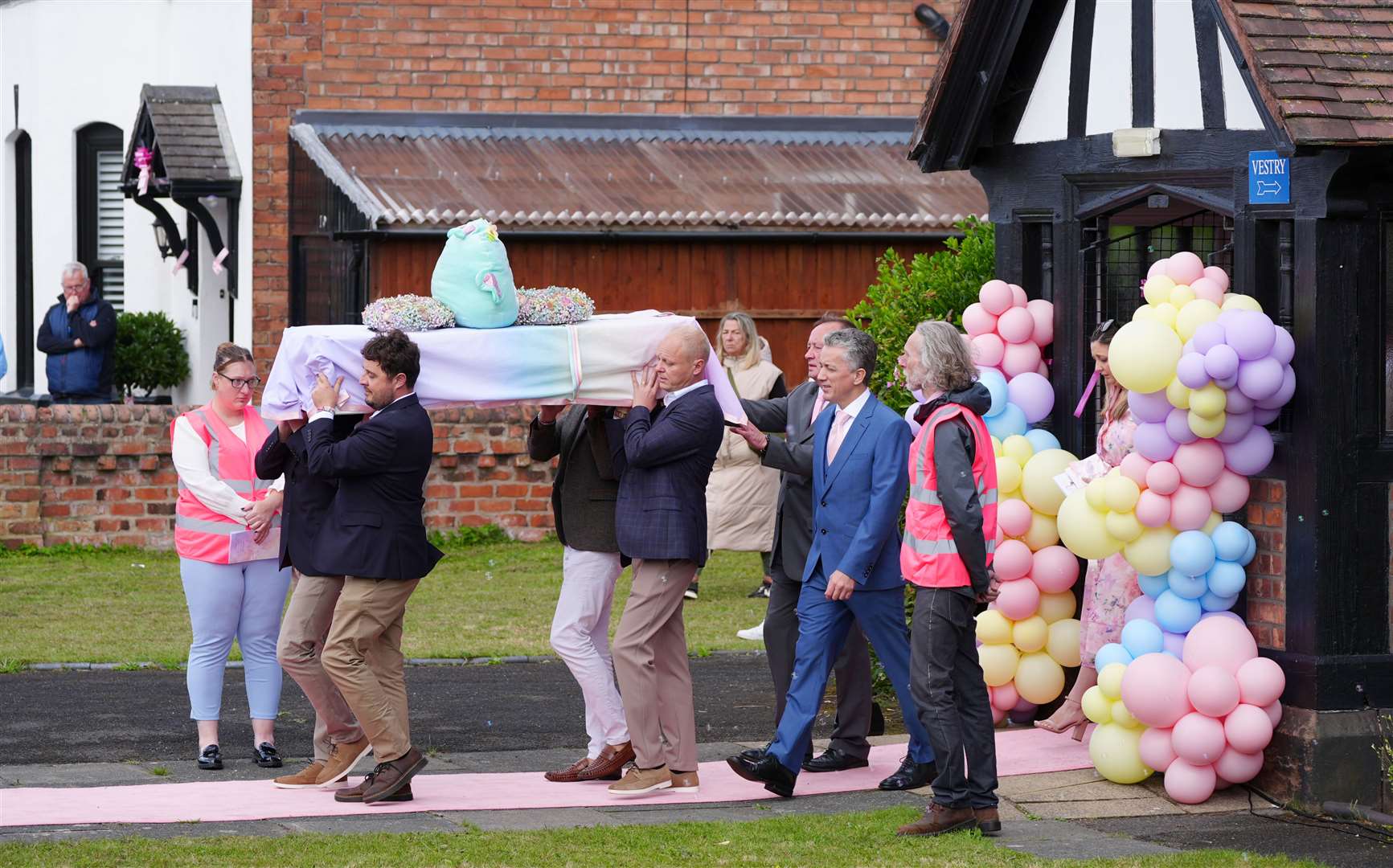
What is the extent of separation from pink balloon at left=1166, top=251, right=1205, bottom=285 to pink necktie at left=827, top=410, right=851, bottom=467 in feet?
4.76

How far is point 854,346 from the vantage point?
313 inches

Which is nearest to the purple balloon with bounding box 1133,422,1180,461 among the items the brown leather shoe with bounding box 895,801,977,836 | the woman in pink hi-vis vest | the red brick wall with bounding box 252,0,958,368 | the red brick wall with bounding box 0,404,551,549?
the brown leather shoe with bounding box 895,801,977,836

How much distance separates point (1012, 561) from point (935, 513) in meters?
1.60

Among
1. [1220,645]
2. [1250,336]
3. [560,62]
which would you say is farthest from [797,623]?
[560,62]

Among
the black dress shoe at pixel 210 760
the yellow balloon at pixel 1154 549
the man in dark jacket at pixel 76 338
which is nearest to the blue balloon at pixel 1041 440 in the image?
the yellow balloon at pixel 1154 549

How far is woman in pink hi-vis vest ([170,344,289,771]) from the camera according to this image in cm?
852

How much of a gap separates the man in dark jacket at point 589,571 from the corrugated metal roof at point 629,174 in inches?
325

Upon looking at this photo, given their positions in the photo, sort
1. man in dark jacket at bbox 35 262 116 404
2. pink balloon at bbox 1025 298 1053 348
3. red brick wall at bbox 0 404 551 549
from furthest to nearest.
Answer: man in dark jacket at bbox 35 262 116 404 < red brick wall at bbox 0 404 551 549 < pink balloon at bbox 1025 298 1053 348

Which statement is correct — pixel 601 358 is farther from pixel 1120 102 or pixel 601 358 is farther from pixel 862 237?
pixel 862 237

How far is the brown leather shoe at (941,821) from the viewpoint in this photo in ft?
24.1

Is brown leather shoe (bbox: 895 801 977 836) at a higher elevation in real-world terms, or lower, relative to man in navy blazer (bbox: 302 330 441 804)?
lower

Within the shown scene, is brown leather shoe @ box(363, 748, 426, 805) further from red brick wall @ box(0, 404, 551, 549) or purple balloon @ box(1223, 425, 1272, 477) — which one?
red brick wall @ box(0, 404, 551, 549)

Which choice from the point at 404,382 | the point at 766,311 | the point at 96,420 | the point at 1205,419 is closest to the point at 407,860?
the point at 404,382

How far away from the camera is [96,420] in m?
14.9
